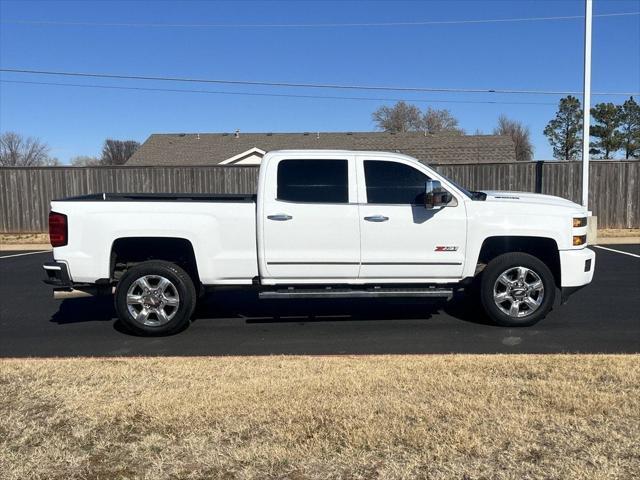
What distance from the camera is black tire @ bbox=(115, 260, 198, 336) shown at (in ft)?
20.2

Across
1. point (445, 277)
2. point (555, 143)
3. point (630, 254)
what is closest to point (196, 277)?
point (445, 277)

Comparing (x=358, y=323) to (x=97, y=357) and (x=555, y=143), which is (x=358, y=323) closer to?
(x=97, y=357)

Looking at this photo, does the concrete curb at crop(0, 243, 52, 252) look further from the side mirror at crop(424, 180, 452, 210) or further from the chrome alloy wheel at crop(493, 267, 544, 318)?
the chrome alloy wheel at crop(493, 267, 544, 318)

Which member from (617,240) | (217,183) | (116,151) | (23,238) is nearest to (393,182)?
(617,240)

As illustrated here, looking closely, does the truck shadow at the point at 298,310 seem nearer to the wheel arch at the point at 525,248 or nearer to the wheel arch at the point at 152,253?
the wheel arch at the point at 152,253

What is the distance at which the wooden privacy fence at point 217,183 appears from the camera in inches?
737

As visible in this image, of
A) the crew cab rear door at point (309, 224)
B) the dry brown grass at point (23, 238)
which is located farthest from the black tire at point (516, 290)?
the dry brown grass at point (23, 238)

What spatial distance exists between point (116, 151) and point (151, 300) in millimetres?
72132

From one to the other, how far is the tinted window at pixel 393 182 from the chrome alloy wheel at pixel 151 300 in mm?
2451

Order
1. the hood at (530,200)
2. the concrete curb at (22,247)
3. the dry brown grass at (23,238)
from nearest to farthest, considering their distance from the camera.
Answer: the hood at (530,200) → the concrete curb at (22,247) → the dry brown grass at (23,238)

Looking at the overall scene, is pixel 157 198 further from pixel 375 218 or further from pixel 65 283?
pixel 375 218

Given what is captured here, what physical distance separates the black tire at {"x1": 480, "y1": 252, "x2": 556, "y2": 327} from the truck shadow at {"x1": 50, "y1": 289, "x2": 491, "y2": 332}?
37cm

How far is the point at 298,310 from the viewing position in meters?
7.35

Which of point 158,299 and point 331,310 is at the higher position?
point 158,299
